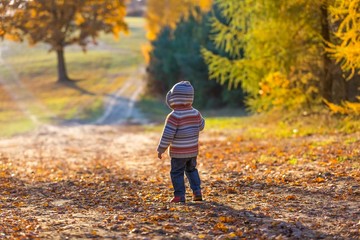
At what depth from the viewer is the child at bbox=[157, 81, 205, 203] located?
29.7ft

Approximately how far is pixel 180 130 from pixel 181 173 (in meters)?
0.61

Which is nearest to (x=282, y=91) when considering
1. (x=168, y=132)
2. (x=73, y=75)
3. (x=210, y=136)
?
(x=210, y=136)

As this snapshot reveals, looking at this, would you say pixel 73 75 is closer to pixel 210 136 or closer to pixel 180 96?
pixel 210 136

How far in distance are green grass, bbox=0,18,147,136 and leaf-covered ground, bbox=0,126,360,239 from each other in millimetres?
15687

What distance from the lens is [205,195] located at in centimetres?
1022

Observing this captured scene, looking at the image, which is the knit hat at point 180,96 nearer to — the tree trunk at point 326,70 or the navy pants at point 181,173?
the navy pants at point 181,173

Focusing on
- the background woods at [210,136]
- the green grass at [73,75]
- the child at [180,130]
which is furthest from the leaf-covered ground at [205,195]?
the green grass at [73,75]

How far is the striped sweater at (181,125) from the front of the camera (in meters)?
9.03

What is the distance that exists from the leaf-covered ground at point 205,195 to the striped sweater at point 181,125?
0.76 metres

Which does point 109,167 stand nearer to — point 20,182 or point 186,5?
point 20,182

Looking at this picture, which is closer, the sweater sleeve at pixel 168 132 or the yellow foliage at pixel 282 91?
the sweater sleeve at pixel 168 132

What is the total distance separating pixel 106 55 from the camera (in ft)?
229

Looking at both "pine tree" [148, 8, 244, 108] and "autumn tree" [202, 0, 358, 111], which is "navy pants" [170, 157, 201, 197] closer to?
"autumn tree" [202, 0, 358, 111]

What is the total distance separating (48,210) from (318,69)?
15224mm
